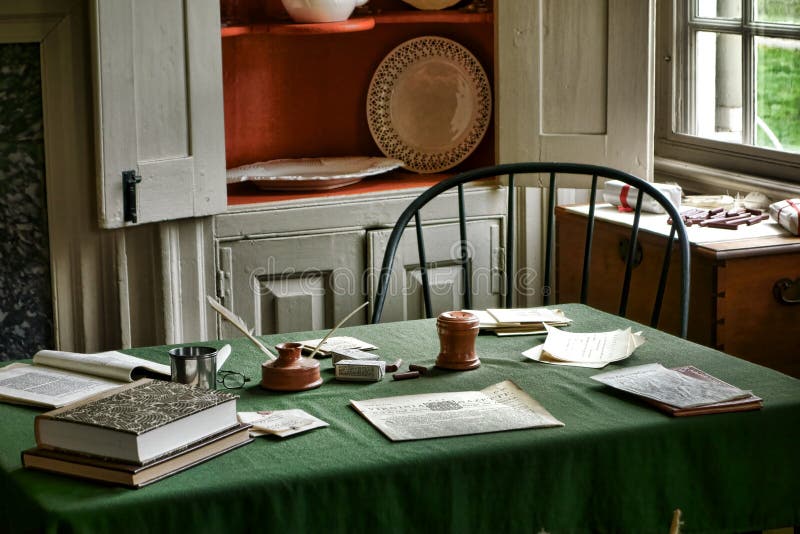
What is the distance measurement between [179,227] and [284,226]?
35cm

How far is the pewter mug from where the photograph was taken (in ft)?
6.01

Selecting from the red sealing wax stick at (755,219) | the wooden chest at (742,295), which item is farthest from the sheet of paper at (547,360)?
the red sealing wax stick at (755,219)

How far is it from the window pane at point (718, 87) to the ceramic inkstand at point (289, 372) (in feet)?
6.99

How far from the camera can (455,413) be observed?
175 cm

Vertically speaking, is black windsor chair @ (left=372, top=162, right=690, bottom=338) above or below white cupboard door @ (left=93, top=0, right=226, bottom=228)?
below

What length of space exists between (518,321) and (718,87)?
1.74 metres

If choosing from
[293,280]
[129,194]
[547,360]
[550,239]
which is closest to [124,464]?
[547,360]

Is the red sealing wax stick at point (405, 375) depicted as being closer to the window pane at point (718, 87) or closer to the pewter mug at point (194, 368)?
the pewter mug at point (194, 368)

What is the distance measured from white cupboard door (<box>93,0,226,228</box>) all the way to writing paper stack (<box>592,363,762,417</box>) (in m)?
1.55

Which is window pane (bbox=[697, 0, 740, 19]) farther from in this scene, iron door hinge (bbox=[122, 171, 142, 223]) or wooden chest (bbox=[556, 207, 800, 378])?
iron door hinge (bbox=[122, 171, 142, 223])

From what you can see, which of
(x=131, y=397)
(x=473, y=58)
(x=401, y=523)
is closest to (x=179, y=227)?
(x=473, y=58)

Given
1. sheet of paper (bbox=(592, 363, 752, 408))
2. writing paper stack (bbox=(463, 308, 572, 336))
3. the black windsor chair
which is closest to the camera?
sheet of paper (bbox=(592, 363, 752, 408))

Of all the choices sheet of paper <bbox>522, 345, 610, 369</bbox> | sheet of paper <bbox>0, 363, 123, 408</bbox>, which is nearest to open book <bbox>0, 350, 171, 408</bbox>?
sheet of paper <bbox>0, 363, 123, 408</bbox>

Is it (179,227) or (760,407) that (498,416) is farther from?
(179,227)
